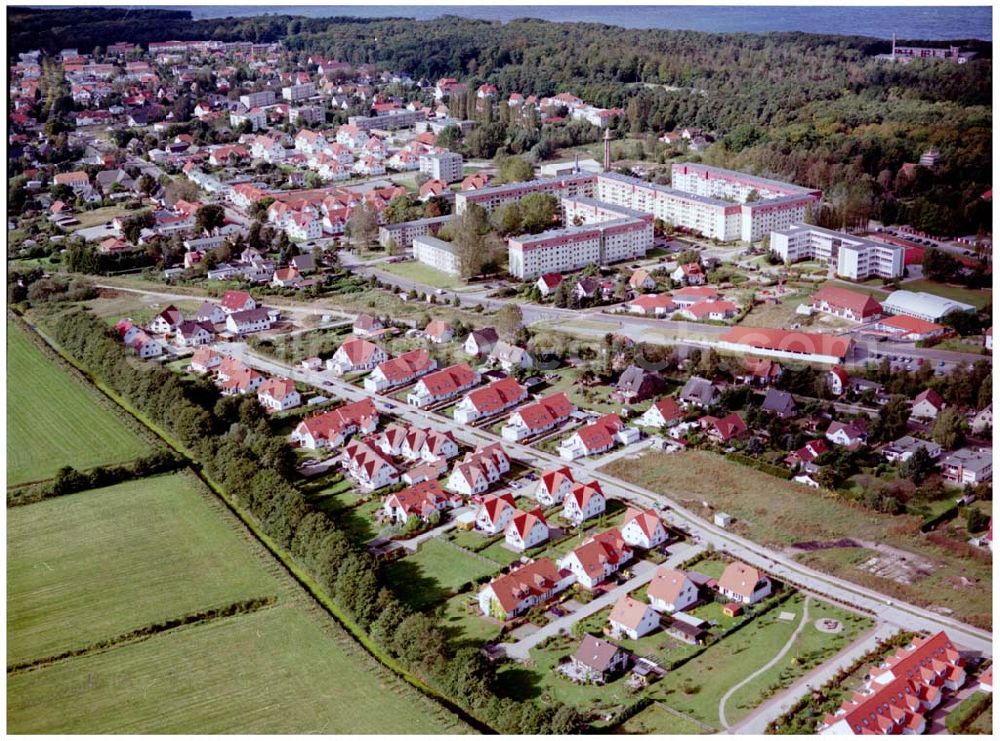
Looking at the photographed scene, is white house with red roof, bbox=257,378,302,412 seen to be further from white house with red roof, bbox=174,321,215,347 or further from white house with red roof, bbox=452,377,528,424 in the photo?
white house with red roof, bbox=174,321,215,347

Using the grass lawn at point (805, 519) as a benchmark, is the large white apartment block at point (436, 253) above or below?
above

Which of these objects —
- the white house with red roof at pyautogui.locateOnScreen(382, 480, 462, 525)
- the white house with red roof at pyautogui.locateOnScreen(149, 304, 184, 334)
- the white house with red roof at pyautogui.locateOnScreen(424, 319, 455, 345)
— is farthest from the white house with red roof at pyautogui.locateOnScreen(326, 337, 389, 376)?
the white house with red roof at pyautogui.locateOnScreen(382, 480, 462, 525)

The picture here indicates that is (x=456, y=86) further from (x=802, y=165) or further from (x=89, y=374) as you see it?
(x=89, y=374)

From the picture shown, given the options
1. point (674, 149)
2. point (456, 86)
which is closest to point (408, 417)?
point (674, 149)

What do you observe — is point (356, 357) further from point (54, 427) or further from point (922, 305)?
point (922, 305)

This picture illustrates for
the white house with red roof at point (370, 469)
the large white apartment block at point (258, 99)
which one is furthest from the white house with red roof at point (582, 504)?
the large white apartment block at point (258, 99)

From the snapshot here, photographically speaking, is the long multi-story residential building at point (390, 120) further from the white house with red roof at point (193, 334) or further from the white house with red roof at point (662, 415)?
the white house with red roof at point (662, 415)
